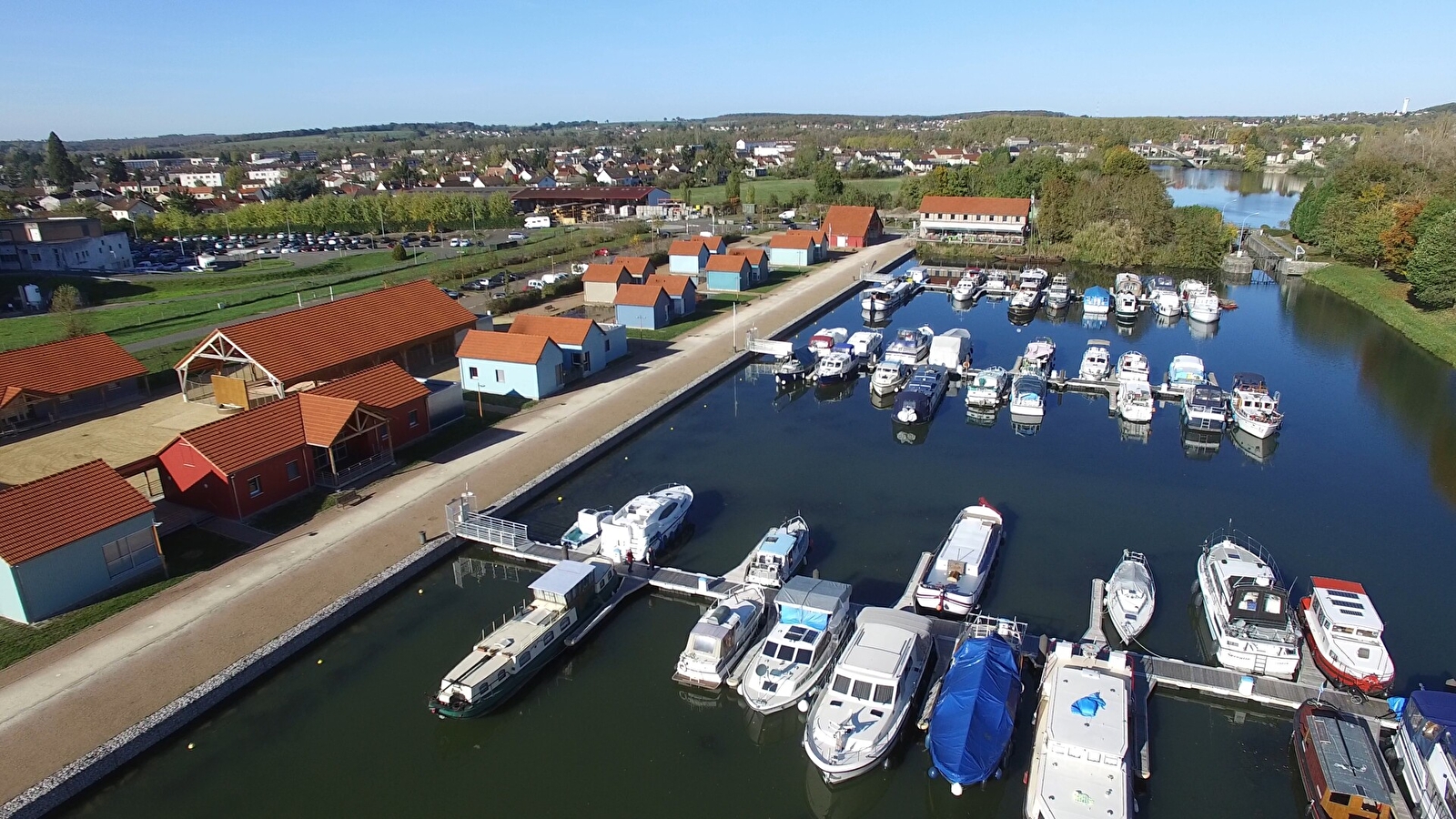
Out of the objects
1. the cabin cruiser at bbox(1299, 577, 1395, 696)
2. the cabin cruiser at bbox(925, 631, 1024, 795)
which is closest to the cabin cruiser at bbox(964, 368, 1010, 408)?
the cabin cruiser at bbox(1299, 577, 1395, 696)

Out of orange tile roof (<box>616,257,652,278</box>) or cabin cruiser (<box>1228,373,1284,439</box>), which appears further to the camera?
orange tile roof (<box>616,257,652,278</box>)

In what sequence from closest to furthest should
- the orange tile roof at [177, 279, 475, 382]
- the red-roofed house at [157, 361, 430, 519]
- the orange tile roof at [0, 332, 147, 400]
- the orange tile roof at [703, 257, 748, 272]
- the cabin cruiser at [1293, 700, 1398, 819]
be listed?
the cabin cruiser at [1293, 700, 1398, 819] < the red-roofed house at [157, 361, 430, 519] < the orange tile roof at [0, 332, 147, 400] < the orange tile roof at [177, 279, 475, 382] < the orange tile roof at [703, 257, 748, 272]

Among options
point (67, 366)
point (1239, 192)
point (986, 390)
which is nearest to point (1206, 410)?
point (986, 390)

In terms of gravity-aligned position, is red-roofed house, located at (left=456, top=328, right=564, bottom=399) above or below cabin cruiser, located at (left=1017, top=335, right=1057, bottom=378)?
above

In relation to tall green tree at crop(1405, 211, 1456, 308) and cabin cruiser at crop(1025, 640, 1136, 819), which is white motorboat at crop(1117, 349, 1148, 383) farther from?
tall green tree at crop(1405, 211, 1456, 308)

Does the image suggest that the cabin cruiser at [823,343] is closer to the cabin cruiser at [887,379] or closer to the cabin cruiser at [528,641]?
the cabin cruiser at [887,379]

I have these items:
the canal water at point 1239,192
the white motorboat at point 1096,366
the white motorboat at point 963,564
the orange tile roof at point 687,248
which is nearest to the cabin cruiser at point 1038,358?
the white motorboat at point 1096,366

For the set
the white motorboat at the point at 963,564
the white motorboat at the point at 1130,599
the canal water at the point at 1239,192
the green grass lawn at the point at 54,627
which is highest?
the canal water at the point at 1239,192

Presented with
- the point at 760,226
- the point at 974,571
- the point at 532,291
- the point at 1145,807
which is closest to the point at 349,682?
the point at 974,571

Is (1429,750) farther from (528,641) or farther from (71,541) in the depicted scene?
(71,541)
